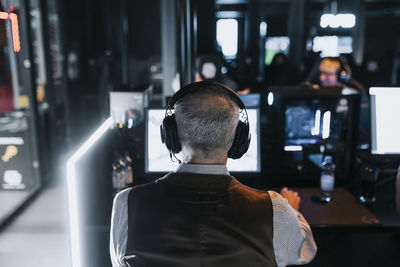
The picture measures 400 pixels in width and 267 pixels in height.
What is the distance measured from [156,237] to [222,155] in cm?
32

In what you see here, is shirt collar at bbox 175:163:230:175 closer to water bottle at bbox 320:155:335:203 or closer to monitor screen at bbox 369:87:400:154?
water bottle at bbox 320:155:335:203

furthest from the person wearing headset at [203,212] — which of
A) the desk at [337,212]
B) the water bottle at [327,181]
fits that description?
the water bottle at [327,181]

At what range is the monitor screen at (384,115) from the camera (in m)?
2.26

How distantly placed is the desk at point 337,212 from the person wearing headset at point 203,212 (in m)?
0.73

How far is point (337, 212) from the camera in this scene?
206cm

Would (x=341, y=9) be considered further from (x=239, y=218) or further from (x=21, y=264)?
(x=239, y=218)

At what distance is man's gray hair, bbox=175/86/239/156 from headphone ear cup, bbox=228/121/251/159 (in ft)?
0.24

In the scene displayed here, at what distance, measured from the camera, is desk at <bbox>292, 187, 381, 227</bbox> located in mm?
1934

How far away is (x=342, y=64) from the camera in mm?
4949

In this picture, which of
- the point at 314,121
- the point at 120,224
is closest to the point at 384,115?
the point at 314,121

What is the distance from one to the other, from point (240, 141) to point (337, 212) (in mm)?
977

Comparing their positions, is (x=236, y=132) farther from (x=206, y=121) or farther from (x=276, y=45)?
(x=276, y=45)

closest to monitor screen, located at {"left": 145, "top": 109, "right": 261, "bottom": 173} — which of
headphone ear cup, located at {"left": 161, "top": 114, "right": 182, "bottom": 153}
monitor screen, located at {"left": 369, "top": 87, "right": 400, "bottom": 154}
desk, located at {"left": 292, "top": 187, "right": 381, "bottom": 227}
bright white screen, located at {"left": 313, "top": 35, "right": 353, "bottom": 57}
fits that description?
desk, located at {"left": 292, "top": 187, "right": 381, "bottom": 227}

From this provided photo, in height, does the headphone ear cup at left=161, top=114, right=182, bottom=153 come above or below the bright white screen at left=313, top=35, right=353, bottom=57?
below
